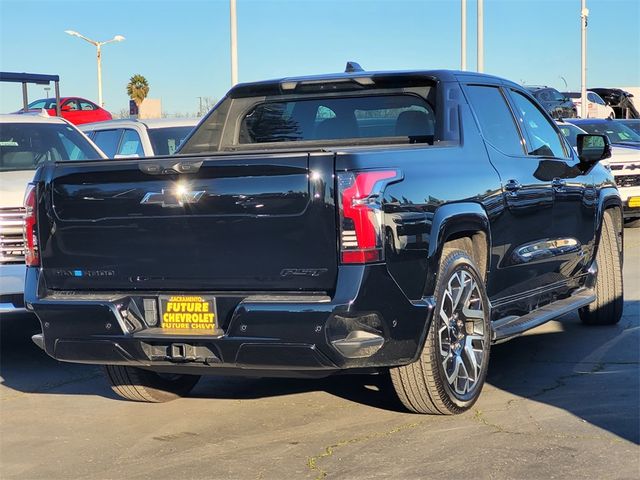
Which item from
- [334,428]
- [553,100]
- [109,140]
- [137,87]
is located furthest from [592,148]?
[137,87]

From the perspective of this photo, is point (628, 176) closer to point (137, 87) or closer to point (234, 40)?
point (234, 40)

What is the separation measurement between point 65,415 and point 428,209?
8.39ft

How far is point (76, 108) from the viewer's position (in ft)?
105

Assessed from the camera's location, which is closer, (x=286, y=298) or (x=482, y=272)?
(x=286, y=298)

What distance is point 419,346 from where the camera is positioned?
509cm

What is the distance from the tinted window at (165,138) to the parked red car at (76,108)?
1970 cm

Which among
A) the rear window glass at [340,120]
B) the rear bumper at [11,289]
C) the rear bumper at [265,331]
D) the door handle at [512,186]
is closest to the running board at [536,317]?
the door handle at [512,186]

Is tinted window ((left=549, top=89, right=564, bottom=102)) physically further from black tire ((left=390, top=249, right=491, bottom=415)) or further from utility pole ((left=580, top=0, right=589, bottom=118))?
black tire ((left=390, top=249, right=491, bottom=415))

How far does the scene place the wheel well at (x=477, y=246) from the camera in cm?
588

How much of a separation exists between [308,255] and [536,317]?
7.42ft

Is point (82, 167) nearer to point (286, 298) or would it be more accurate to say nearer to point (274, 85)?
point (286, 298)

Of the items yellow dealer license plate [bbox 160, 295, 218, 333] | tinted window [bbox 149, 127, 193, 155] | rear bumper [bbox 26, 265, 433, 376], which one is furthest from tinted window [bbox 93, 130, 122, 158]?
yellow dealer license plate [bbox 160, 295, 218, 333]

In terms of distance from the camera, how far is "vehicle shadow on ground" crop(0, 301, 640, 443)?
5883 mm

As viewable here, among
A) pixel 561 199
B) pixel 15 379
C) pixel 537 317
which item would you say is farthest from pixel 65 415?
pixel 561 199
